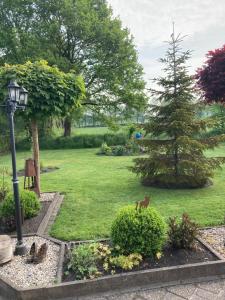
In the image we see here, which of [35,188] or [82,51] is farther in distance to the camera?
[82,51]

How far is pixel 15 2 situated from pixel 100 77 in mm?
7242

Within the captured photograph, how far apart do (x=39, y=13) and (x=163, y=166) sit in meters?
16.8

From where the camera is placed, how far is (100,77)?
2102cm

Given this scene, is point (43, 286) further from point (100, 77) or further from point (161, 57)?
point (100, 77)

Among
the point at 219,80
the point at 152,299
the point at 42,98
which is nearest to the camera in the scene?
the point at 152,299

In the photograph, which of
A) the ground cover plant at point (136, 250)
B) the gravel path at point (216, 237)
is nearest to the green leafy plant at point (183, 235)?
the ground cover plant at point (136, 250)

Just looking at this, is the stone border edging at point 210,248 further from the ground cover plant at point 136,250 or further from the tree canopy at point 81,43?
the tree canopy at point 81,43

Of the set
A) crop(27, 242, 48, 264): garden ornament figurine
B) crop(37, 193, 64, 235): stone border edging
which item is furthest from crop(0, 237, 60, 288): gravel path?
crop(37, 193, 64, 235): stone border edging

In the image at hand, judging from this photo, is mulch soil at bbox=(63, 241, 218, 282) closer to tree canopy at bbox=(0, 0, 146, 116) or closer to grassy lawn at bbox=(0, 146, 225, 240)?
grassy lawn at bbox=(0, 146, 225, 240)

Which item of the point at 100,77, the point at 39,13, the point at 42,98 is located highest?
the point at 39,13

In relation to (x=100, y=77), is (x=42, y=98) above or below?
below

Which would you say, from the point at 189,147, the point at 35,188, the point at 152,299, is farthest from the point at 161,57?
the point at 152,299

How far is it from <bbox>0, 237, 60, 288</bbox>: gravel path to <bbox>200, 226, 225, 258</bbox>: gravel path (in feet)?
6.92

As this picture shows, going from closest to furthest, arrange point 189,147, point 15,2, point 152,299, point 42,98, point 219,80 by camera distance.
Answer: point 152,299 → point 42,98 → point 189,147 → point 219,80 → point 15,2
